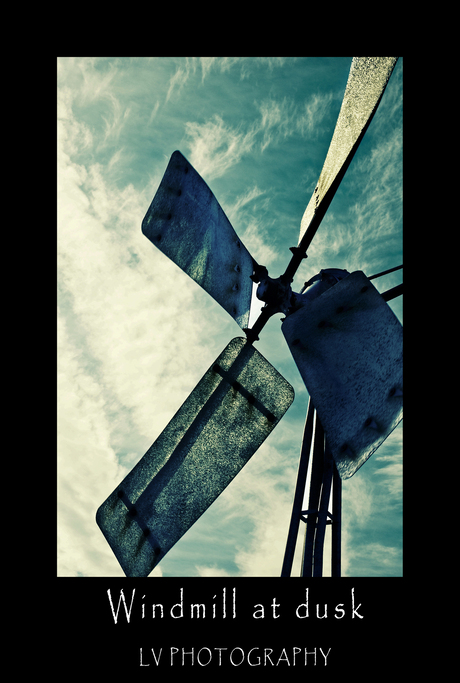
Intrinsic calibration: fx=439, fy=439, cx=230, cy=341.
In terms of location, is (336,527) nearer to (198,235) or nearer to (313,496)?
(313,496)

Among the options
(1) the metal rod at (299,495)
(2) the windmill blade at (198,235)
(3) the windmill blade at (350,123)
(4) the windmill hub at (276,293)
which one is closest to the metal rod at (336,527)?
(1) the metal rod at (299,495)

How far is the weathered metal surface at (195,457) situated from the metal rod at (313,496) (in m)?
0.94

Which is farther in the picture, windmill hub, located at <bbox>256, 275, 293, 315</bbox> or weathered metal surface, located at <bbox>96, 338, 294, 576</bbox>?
windmill hub, located at <bbox>256, 275, 293, 315</bbox>

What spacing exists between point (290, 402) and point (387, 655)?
181 cm

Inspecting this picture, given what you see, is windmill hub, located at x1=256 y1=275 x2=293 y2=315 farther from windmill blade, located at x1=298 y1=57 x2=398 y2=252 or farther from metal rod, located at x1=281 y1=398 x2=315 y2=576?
metal rod, located at x1=281 y1=398 x2=315 y2=576

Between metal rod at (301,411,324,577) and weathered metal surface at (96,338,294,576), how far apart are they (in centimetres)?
94

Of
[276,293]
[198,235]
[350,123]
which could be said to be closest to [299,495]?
[276,293]

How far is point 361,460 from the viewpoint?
255 centimetres

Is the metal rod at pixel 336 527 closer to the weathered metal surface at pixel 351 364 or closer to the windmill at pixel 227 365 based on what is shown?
the windmill at pixel 227 365

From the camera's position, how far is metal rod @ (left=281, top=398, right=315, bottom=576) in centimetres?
418

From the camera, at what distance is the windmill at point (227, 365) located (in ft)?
9.53

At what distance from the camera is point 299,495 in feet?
14.3

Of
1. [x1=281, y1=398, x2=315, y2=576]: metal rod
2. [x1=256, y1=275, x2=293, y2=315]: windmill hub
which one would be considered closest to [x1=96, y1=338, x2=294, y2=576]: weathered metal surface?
[x1=256, y1=275, x2=293, y2=315]: windmill hub
